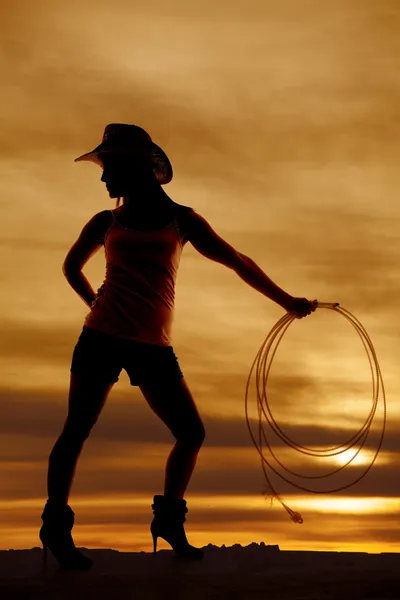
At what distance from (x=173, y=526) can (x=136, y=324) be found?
147 cm

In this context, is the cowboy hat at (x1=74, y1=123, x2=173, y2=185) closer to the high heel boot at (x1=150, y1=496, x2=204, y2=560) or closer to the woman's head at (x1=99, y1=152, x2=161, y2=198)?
the woman's head at (x1=99, y1=152, x2=161, y2=198)

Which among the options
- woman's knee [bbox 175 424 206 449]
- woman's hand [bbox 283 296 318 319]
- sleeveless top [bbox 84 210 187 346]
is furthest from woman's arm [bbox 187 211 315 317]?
woman's knee [bbox 175 424 206 449]

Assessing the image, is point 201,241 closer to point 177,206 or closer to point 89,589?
point 177,206

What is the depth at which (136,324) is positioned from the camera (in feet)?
24.9

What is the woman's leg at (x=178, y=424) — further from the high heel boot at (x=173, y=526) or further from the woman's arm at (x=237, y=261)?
the woman's arm at (x=237, y=261)

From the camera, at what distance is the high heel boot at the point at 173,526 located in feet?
26.1

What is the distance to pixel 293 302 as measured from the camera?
823cm

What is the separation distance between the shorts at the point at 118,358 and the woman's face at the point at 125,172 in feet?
3.29

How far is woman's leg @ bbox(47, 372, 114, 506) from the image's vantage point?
25.0ft

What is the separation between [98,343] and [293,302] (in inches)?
59.0

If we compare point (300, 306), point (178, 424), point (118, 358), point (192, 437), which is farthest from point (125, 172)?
point (192, 437)

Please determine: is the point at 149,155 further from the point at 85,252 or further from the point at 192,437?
the point at 192,437

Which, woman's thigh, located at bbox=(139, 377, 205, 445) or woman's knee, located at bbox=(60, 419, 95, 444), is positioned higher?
woman's thigh, located at bbox=(139, 377, 205, 445)

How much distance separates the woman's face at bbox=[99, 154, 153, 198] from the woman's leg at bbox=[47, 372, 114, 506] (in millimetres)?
1318
